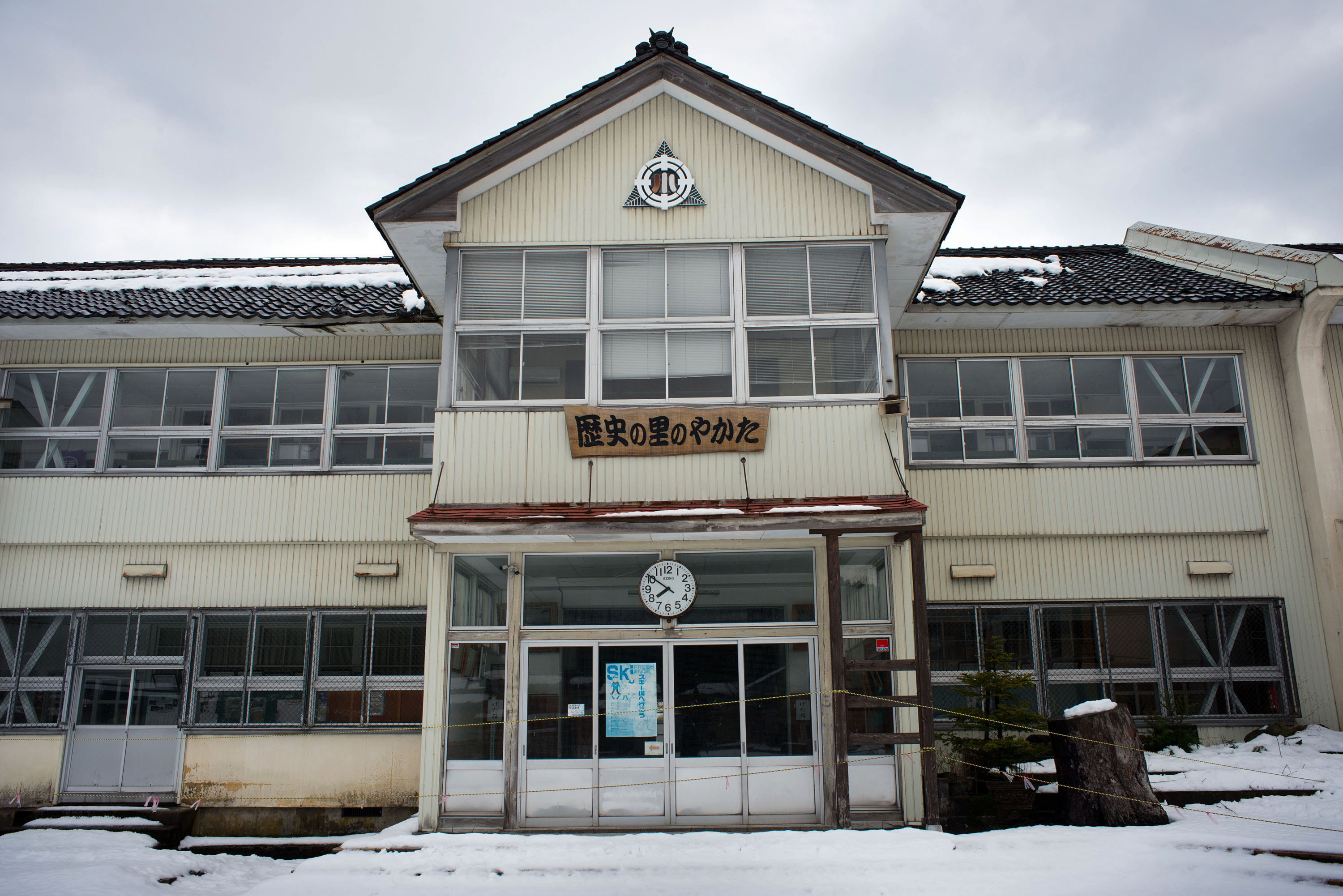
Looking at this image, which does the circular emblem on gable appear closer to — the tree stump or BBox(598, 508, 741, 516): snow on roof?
BBox(598, 508, 741, 516): snow on roof

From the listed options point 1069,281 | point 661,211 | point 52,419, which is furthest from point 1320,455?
point 52,419

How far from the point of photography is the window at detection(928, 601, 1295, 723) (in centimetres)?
1097

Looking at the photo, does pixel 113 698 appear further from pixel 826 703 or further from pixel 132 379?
pixel 826 703

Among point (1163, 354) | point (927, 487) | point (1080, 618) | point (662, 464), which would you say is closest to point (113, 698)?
point (662, 464)

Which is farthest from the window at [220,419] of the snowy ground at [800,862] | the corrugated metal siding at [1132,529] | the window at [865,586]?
the corrugated metal siding at [1132,529]

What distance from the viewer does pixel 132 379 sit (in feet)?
39.7

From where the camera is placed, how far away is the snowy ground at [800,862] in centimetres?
692

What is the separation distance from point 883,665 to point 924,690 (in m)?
0.46

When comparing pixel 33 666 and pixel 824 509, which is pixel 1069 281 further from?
pixel 33 666

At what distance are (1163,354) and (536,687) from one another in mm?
9756

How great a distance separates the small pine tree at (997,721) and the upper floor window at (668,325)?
3564mm

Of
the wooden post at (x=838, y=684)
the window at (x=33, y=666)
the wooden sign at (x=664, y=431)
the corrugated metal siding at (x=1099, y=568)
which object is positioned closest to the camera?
the wooden post at (x=838, y=684)

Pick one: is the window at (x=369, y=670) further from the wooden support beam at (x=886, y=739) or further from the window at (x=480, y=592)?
the wooden support beam at (x=886, y=739)

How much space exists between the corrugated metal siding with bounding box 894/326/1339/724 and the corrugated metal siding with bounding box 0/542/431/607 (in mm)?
7231
